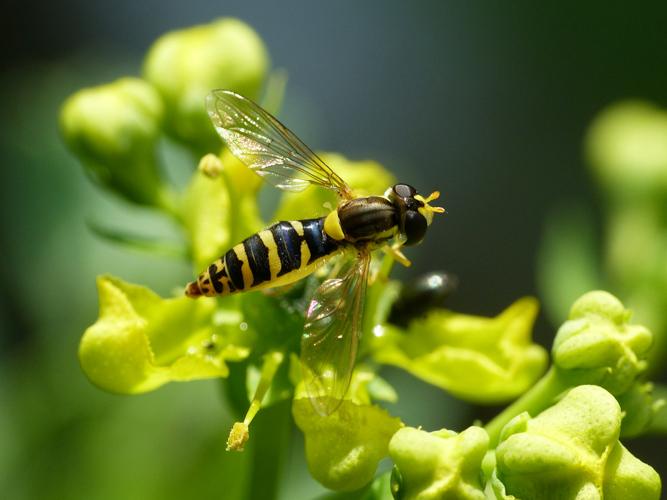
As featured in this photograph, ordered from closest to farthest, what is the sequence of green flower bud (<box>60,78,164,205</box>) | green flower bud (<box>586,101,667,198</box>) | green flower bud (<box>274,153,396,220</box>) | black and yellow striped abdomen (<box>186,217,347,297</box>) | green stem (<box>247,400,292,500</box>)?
black and yellow striped abdomen (<box>186,217,347,297</box>)
green stem (<box>247,400,292,500</box>)
green flower bud (<box>274,153,396,220</box>)
green flower bud (<box>60,78,164,205</box>)
green flower bud (<box>586,101,667,198</box>)

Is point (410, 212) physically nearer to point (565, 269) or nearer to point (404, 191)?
point (404, 191)

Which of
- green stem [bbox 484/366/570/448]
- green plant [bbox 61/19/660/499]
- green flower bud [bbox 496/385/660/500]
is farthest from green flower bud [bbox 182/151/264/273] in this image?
green flower bud [bbox 496/385/660/500]

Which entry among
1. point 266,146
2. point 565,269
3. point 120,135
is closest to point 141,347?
point 266,146

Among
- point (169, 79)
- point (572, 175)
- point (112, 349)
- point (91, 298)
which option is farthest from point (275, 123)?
point (572, 175)

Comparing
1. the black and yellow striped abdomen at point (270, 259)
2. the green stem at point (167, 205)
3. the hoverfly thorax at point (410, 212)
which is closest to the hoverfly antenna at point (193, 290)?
the black and yellow striped abdomen at point (270, 259)

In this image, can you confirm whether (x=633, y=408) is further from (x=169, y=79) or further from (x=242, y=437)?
(x=169, y=79)

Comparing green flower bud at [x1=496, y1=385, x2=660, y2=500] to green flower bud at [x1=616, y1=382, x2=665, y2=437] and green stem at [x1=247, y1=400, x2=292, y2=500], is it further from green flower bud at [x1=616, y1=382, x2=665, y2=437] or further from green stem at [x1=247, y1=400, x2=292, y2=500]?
green stem at [x1=247, y1=400, x2=292, y2=500]
